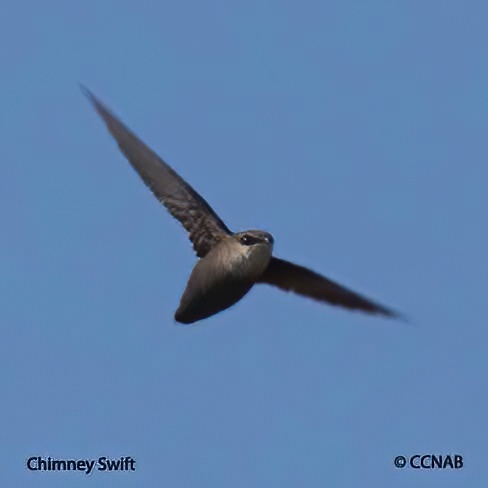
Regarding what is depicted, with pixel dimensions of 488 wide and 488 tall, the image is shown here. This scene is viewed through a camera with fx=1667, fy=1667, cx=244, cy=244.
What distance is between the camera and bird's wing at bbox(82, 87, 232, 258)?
Result: 19078 millimetres

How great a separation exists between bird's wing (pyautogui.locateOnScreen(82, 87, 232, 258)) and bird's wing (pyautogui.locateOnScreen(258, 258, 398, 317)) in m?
1.13

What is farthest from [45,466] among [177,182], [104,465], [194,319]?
[177,182]

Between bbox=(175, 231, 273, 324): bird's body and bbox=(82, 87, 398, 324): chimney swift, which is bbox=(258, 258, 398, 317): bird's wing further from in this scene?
bbox=(175, 231, 273, 324): bird's body

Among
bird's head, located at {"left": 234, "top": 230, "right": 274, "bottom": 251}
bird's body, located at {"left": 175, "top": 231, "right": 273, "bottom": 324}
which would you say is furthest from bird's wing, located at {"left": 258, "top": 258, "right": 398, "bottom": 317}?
bird's head, located at {"left": 234, "top": 230, "right": 274, "bottom": 251}

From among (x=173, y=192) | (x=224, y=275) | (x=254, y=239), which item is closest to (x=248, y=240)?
(x=254, y=239)

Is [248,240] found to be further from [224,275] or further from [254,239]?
[224,275]

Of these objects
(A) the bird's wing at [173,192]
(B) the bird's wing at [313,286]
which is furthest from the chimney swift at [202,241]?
(B) the bird's wing at [313,286]

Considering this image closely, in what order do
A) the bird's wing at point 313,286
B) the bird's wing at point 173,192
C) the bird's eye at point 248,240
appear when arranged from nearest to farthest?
the bird's eye at point 248,240
the bird's wing at point 173,192
the bird's wing at point 313,286

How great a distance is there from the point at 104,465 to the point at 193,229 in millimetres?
3066

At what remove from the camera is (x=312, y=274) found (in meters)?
20.4

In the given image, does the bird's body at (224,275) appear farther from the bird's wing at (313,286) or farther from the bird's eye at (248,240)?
the bird's wing at (313,286)

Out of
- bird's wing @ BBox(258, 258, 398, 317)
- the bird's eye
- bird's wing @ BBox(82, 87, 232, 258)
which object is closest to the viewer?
the bird's eye

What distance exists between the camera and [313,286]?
20625mm

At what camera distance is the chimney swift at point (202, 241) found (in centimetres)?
1884
